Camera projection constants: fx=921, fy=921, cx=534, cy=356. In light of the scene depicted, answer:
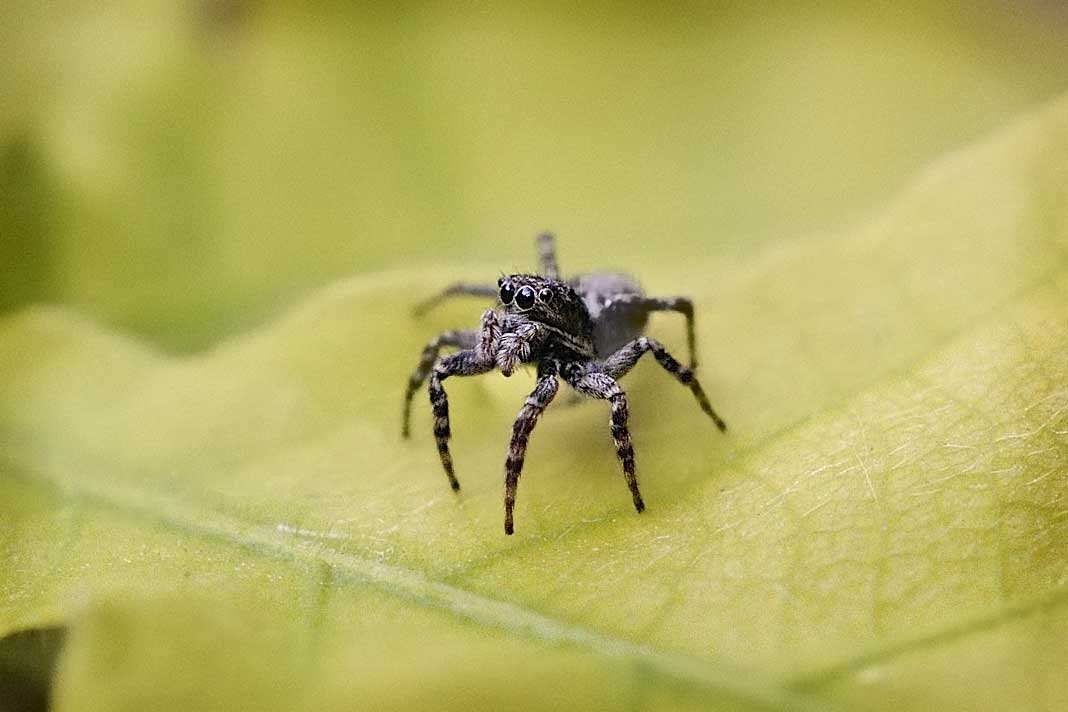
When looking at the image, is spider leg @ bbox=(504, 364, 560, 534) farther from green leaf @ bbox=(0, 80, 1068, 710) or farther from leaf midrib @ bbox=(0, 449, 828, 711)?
leaf midrib @ bbox=(0, 449, 828, 711)

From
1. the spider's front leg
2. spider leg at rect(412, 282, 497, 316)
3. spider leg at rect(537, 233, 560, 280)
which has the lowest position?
the spider's front leg

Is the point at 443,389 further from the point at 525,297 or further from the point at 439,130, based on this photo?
the point at 439,130

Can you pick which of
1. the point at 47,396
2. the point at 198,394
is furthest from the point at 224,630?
the point at 47,396

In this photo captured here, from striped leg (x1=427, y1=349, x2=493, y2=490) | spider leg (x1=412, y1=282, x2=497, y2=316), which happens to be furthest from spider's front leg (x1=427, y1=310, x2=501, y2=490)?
spider leg (x1=412, y1=282, x2=497, y2=316)

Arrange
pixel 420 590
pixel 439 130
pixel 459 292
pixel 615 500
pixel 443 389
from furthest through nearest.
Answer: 1. pixel 439 130
2. pixel 459 292
3. pixel 443 389
4. pixel 615 500
5. pixel 420 590

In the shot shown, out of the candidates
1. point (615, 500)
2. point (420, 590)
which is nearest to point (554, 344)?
point (615, 500)

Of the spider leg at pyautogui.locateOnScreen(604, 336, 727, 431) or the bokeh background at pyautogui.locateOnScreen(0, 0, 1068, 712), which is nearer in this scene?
the bokeh background at pyautogui.locateOnScreen(0, 0, 1068, 712)

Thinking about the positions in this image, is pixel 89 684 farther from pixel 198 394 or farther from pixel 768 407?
pixel 768 407

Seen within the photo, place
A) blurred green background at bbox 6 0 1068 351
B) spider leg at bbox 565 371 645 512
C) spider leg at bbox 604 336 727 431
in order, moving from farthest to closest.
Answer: blurred green background at bbox 6 0 1068 351 < spider leg at bbox 604 336 727 431 < spider leg at bbox 565 371 645 512
